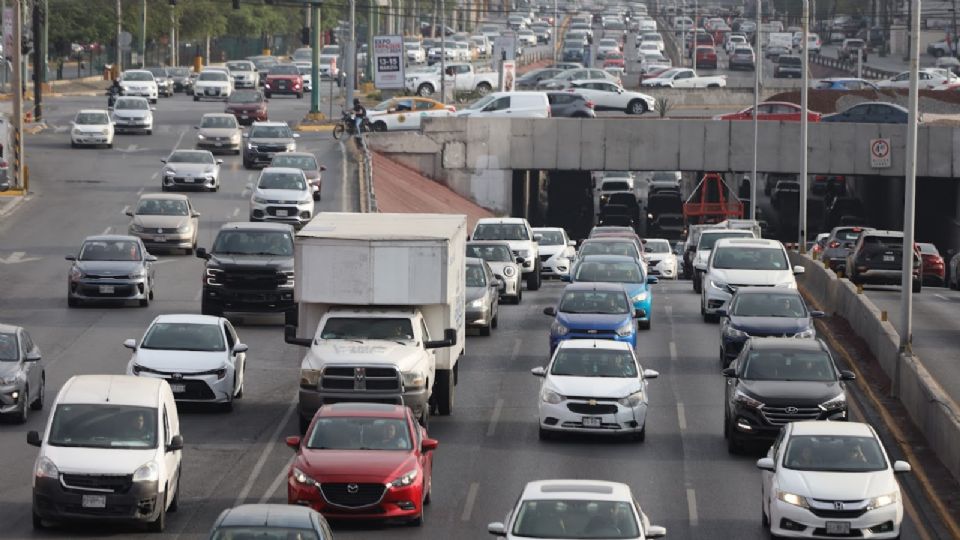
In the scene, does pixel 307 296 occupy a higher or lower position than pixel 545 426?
higher

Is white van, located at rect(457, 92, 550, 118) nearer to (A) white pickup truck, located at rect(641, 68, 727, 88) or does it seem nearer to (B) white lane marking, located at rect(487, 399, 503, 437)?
(A) white pickup truck, located at rect(641, 68, 727, 88)

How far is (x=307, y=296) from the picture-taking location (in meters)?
28.6

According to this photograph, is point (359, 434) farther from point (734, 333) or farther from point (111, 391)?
point (734, 333)

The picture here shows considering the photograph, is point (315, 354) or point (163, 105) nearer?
point (315, 354)

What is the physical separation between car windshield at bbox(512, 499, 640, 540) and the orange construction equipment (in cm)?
6167

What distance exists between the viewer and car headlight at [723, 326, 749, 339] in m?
33.9

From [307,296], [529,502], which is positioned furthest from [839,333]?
[529,502]

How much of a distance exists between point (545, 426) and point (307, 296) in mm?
4202

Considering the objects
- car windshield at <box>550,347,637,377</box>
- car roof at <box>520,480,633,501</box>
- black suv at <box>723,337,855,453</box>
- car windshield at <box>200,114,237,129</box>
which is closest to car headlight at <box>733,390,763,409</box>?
black suv at <box>723,337,855,453</box>

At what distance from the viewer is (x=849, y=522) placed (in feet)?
69.3

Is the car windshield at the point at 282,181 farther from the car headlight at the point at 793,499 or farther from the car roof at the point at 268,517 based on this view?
the car roof at the point at 268,517

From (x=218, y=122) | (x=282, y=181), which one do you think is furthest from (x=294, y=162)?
(x=218, y=122)

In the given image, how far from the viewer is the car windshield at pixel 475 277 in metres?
38.9

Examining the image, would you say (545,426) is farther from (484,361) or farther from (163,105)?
(163,105)
